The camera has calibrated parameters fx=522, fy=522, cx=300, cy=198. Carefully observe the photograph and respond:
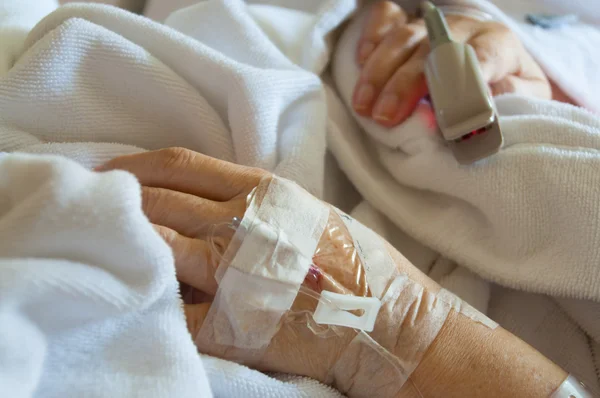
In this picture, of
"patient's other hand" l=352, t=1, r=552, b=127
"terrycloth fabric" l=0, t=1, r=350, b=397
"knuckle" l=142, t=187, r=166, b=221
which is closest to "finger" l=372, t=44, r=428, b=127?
"patient's other hand" l=352, t=1, r=552, b=127

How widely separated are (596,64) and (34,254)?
43.2 inches

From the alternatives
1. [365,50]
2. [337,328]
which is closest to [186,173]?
[337,328]

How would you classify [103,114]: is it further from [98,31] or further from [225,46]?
[225,46]

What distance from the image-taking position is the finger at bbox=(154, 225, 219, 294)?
0.56m

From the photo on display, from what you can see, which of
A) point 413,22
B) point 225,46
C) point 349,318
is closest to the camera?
point 349,318

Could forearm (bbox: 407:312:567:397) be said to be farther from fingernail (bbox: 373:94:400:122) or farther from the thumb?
fingernail (bbox: 373:94:400:122)

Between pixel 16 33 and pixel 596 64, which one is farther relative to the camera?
pixel 596 64

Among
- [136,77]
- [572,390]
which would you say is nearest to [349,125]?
[136,77]

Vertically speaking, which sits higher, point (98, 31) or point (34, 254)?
point (98, 31)

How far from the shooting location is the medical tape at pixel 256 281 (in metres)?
0.54

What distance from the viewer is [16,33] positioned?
77cm

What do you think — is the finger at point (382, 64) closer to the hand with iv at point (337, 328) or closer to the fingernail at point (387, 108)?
the fingernail at point (387, 108)

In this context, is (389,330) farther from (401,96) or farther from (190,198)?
(401,96)

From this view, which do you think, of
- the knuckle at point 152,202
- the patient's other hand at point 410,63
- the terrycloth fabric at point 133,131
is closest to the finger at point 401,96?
the patient's other hand at point 410,63
